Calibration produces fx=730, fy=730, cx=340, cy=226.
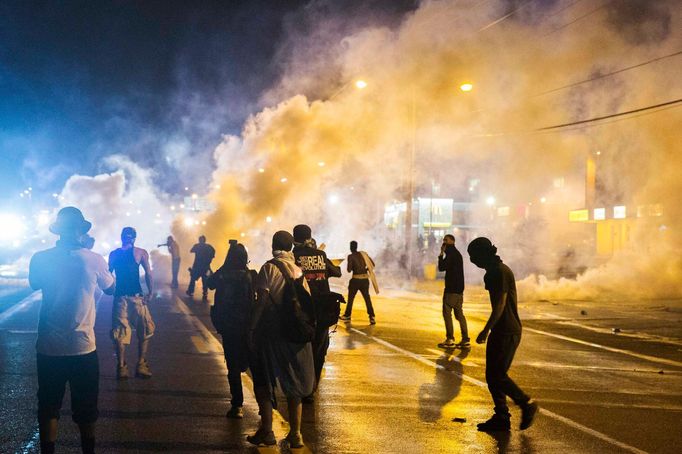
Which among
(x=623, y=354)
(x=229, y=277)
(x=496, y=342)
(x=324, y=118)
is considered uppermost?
(x=324, y=118)

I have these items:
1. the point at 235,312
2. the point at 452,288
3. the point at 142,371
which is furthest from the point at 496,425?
the point at 452,288

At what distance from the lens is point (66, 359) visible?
446 centimetres

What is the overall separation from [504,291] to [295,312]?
1973 millimetres

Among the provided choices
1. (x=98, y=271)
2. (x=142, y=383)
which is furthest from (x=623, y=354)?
(x=98, y=271)

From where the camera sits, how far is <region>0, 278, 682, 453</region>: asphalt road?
5.61m

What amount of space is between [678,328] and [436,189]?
42.6 metres

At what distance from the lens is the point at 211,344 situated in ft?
35.5

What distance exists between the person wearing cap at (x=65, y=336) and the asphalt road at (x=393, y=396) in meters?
0.75

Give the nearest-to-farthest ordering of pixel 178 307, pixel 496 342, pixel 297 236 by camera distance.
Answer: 1. pixel 496 342
2. pixel 297 236
3. pixel 178 307

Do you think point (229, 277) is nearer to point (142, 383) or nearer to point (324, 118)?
point (142, 383)

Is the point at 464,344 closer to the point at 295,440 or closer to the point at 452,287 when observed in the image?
the point at 452,287

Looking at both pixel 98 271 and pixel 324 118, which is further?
pixel 324 118

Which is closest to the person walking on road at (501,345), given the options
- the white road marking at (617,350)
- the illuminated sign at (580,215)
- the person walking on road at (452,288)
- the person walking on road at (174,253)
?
the person walking on road at (452,288)

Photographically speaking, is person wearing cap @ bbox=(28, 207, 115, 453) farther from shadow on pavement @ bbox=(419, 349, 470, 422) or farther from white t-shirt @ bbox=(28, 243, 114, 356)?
shadow on pavement @ bbox=(419, 349, 470, 422)
